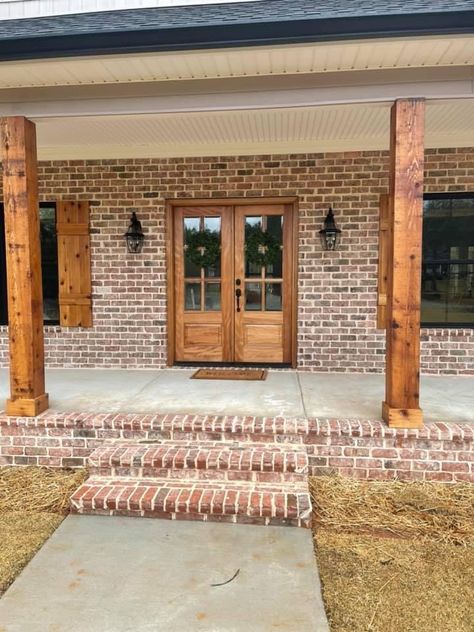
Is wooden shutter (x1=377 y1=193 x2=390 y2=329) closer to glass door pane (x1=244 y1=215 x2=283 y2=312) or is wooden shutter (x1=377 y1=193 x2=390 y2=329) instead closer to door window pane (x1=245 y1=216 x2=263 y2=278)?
glass door pane (x1=244 y1=215 x2=283 y2=312)

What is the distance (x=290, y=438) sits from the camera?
320 cm

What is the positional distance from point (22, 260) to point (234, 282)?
240 centimetres

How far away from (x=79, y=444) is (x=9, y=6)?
5.08m

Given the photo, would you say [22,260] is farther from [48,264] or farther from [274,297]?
[274,297]

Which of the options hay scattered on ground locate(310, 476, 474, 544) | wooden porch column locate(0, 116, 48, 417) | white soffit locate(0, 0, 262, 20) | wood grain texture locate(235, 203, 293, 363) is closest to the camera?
hay scattered on ground locate(310, 476, 474, 544)

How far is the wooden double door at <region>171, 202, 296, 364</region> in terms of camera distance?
16.7 feet

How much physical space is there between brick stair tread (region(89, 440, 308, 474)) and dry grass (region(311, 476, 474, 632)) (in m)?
0.26

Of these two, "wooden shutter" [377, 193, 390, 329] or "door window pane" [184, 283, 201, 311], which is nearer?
"wooden shutter" [377, 193, 390, 329]

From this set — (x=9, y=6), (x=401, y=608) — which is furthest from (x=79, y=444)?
A: (x=9, y=6)

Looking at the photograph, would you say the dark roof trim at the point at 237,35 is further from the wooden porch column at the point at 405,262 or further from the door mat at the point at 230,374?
the door mat at the point at 230,374

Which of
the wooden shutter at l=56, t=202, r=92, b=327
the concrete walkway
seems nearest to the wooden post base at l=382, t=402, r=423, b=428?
the concrete walkway

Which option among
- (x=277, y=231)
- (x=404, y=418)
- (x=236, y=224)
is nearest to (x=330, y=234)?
(x=277, y=231)

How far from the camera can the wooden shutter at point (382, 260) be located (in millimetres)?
4840

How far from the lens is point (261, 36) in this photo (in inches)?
106
